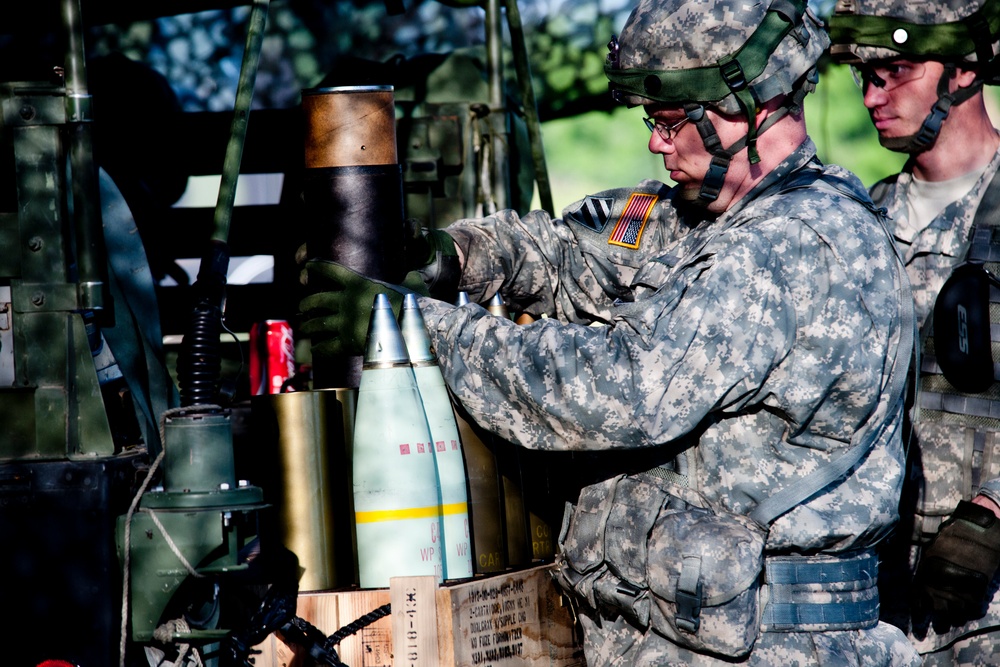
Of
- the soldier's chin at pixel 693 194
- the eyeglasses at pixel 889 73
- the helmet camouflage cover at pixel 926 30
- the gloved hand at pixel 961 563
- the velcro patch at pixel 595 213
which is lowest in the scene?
the gloved hand at pixel 961 563

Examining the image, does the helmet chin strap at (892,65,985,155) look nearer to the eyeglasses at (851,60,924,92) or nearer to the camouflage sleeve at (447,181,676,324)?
the eyeglasses at (851,60,924,92)

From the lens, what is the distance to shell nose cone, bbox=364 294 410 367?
2504 mm

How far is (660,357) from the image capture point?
2.25m

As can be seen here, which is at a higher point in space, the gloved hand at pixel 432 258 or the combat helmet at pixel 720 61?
the combat helmet at pixel 720 61

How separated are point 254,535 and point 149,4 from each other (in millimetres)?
2278

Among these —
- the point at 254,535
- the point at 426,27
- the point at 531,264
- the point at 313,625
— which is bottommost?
the point at 313,625

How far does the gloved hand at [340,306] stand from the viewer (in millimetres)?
2635

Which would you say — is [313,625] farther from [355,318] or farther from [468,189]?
[468,189]

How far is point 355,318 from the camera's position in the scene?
264 centimetres

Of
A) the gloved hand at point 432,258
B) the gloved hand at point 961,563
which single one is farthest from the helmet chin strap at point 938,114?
the gloved hand at point 432,258

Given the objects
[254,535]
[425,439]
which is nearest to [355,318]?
[425,439]

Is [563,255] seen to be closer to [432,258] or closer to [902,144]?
[432,258]

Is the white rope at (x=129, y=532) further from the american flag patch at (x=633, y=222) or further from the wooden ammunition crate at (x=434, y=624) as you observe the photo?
the american flag patch at (x=633, y=222)

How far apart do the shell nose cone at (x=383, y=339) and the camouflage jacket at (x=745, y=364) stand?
9cm
